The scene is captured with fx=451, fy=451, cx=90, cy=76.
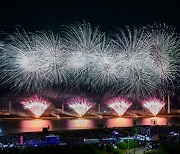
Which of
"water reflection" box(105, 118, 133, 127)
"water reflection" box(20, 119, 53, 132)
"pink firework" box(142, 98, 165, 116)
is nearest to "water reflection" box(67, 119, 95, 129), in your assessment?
"water reflection" box(105, 118, 133, 127)

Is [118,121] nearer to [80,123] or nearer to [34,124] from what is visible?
[80,123]

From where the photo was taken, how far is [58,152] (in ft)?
88.5

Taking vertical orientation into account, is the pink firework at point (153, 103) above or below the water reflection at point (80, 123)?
above

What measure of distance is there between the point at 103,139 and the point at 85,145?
3546mm

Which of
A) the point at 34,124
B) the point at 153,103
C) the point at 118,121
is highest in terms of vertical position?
the point at 153,103

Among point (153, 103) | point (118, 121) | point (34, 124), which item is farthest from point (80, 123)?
point (153, 103)

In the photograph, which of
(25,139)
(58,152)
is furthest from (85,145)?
(25,139)

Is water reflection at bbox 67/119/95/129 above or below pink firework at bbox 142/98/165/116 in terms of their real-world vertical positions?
below

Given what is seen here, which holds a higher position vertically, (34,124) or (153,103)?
(153,103)

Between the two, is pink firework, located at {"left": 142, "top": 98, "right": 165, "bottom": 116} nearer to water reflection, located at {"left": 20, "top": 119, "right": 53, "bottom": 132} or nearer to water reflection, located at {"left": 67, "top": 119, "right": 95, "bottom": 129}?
water reflection, located at {"left": 67, "top": 119, "right": 95, "bottom": 129}

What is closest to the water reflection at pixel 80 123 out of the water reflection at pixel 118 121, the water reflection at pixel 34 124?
the water reflection at pixel 118 121

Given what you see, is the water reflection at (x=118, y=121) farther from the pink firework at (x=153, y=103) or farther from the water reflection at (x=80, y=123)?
the pink firework at (x=153, y=103)

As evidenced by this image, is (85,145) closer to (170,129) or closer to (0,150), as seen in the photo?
(0,150)

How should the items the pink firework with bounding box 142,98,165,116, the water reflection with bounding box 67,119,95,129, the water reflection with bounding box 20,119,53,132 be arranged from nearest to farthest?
the water reflection with bounding box 20,119,53,132 → the water reflection with bounding box 67,119,95,129 → the pink firework with bounding box 142,98,165,116
